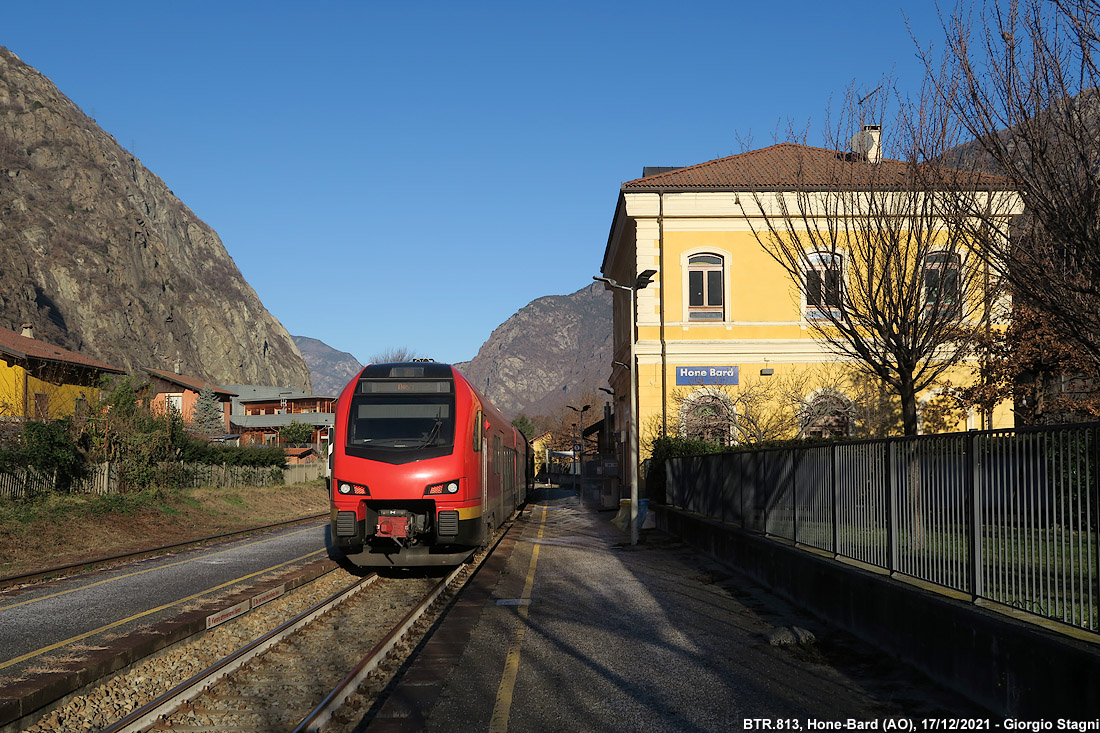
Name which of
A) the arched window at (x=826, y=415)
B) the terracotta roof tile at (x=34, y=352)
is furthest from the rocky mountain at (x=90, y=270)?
the arched window at (x=826, y=415)

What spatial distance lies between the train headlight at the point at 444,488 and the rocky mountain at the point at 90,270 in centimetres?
8845

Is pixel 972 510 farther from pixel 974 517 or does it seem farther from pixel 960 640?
pixel 960 640

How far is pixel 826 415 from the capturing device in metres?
31.1

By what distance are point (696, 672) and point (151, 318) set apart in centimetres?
12691

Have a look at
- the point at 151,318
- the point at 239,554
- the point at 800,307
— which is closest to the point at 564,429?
the point at 151,318

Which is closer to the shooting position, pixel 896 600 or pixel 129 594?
pixel 896 600

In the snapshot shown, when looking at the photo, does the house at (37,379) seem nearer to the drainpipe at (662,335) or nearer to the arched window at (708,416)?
the drainpipe at (662,335)

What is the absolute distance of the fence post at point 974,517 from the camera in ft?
24.3

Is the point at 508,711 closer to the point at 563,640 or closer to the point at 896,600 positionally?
the point at 563,640

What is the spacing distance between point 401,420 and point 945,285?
10.2m

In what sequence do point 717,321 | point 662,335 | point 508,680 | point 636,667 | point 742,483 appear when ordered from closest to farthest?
point 508,680, point 636,667, point 742,483, point 662,335, point 717,321

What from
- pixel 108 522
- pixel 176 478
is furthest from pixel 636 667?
pixel 176 478

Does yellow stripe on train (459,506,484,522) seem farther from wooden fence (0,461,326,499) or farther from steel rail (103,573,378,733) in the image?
wooden fence (0,461,326,499)

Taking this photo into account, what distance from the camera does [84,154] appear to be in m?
136
